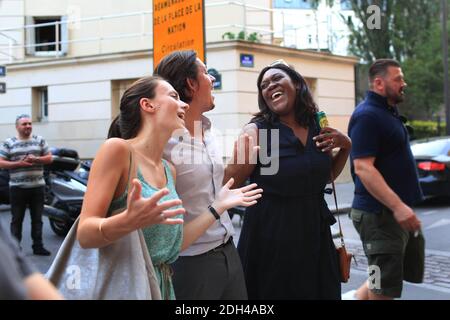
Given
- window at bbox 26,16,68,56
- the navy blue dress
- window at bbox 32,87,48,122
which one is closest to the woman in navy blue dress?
the navy blue dress

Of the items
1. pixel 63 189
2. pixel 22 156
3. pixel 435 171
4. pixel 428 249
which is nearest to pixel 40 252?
pixel 22 156

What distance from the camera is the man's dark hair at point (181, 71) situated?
8.17 ft

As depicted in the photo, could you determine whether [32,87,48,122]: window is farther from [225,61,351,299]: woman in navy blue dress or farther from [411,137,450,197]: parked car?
[225,61,351,299]: woman in navy blue dress

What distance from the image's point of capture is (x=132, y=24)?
17.9 metres

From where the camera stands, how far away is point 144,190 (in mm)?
1979

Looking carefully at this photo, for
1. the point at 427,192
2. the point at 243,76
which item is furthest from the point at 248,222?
the point at 243,76

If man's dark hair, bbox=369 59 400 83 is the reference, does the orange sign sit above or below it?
above

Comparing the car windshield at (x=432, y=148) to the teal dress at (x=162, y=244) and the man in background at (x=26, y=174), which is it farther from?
the teal dress at (x=162, y=244)

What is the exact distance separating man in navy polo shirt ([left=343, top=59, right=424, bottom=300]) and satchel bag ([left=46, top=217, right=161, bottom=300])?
2095 mm

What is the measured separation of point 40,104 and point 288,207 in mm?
15507

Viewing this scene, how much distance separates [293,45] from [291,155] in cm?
1453

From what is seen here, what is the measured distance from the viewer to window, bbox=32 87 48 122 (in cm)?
1669

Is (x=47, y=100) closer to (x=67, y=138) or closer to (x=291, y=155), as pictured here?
(x=67, y=138)

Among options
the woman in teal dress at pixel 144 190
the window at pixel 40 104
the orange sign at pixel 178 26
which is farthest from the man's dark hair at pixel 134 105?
the window at pixel 40 104
